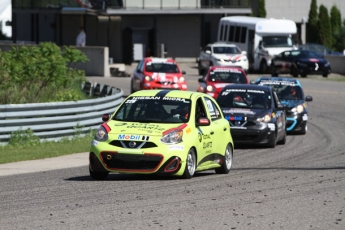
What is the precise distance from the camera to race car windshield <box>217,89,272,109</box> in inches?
903

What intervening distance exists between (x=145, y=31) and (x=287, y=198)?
158 feet

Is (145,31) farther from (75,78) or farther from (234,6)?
(75,78)

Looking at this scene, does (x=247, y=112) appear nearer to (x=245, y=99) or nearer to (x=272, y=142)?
(x=272, y=142)

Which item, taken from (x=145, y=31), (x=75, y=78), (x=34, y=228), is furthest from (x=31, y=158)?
(x=145, y=31)

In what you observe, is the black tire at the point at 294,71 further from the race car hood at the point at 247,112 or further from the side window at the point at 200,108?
the side window at the point at 200,108

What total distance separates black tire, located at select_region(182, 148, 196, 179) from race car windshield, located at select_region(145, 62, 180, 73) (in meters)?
20.9

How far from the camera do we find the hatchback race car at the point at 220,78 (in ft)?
106

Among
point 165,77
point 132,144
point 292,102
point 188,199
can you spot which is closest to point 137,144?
point 132,144

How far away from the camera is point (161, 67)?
36250 mm

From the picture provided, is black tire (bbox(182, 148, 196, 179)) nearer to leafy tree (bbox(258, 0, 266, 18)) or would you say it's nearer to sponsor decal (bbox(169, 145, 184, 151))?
sponsor decal (bbox(169, 145, 184, 151))

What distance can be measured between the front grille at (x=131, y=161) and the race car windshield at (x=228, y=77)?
60.5ft

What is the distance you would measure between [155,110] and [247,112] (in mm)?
7083

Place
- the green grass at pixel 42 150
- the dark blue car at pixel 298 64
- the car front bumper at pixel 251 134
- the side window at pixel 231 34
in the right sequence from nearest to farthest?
the green grass at pixel 42 150
the car front bumper at pixel 251 134
the dark blue car at pixel 298 64
the side window at pixel 231 34

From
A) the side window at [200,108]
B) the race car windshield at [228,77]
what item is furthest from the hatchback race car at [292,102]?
the side window at [200,108]
